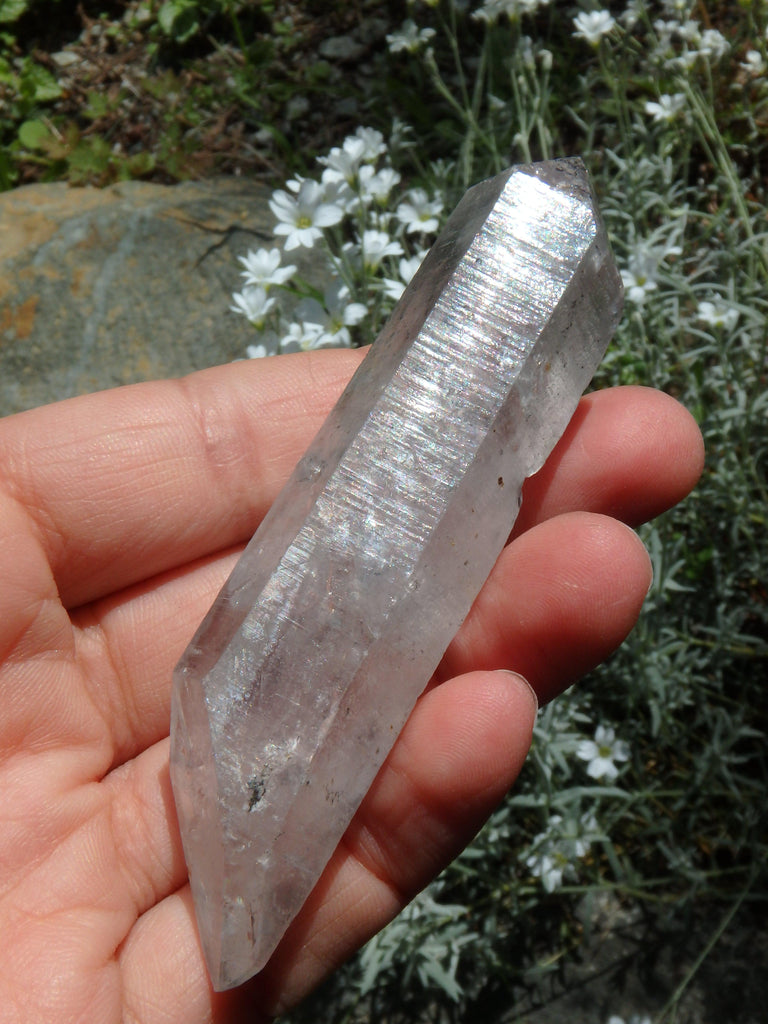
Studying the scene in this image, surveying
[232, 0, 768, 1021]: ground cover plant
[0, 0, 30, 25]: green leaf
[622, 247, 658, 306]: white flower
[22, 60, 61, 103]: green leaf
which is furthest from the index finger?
[0, 0, 30, 25]: green leaf

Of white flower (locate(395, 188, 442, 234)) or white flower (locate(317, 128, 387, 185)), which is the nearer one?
white flower (locate(317, 128, 387, 185))

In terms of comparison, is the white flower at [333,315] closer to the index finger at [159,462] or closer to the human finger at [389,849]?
the index finger at [159,462]

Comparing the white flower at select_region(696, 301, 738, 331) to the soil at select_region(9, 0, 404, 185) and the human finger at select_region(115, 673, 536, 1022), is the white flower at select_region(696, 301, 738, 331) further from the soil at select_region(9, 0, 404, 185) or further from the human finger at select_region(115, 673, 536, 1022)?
the soil at select_region(9, 0, 404, 185)

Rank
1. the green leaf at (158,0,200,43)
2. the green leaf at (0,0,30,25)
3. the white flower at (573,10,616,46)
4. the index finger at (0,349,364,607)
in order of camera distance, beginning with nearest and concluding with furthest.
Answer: the index finger at (0,349,364,607)
the white flower at (573,10,616,46)
the green leaf at (158,0,200,43)
the green leaf at (0,0,30,25)

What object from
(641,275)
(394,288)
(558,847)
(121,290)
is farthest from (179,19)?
(558,847)

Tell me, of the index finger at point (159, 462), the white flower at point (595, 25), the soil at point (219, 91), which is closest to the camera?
the index finger at point (159, 462)

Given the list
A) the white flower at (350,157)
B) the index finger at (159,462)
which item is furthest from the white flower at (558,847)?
the white flower at (350,157)
